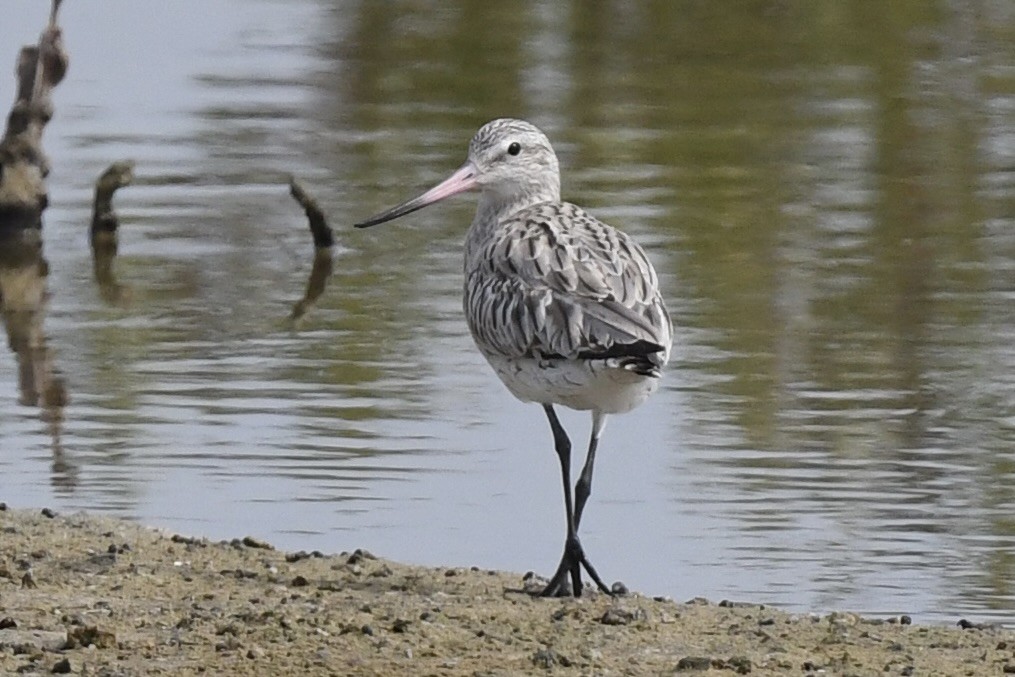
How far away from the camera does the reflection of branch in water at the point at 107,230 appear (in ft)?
43.4

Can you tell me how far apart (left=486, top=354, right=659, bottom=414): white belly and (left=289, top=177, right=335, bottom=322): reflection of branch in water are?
496 cm

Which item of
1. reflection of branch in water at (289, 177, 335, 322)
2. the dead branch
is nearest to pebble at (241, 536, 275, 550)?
reflection of branch in water at (289, 177, 335, 322)

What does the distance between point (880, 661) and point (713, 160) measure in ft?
31.0

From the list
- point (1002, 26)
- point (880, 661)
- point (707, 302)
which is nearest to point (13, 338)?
point (707, 302)

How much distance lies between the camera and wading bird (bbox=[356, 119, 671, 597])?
24.5 ft

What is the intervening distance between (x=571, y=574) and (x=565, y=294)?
0.85 m

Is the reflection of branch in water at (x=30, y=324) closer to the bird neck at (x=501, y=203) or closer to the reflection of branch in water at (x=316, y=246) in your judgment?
the reflection of branch in water at (x=316, y=246)

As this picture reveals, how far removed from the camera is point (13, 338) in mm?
12250

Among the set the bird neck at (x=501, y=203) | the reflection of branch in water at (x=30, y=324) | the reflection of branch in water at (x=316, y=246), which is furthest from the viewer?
the reflection of branch in water at (x=316, y=246)

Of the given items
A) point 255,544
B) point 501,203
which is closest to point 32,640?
point 255,544

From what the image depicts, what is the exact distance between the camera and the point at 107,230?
46.6ft

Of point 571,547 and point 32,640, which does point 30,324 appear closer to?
point 571,547

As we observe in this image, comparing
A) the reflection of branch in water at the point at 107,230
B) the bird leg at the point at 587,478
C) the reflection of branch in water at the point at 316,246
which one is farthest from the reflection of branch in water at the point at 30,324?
the bird leg at the point at 587,478

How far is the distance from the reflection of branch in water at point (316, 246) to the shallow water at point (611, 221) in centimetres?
8
